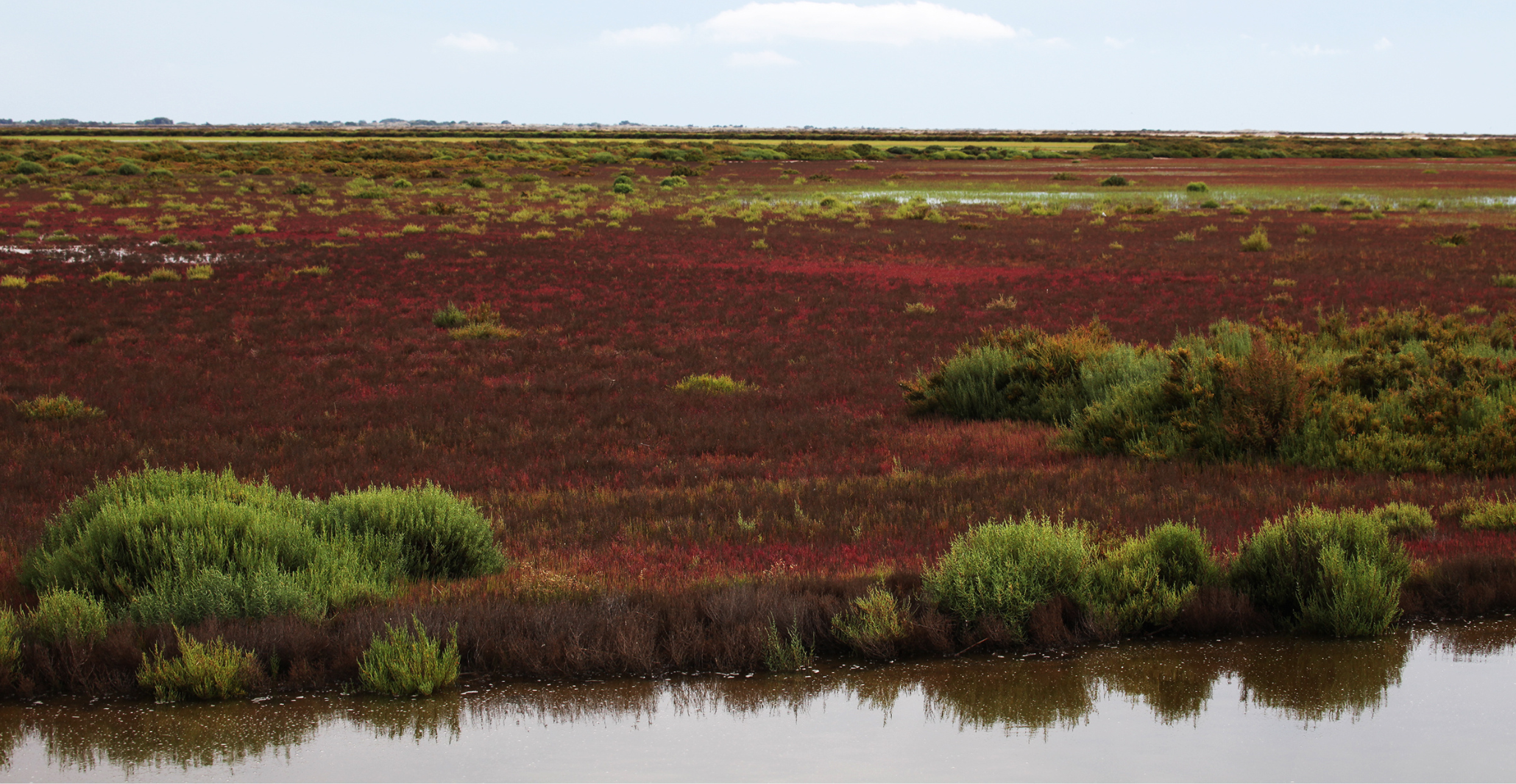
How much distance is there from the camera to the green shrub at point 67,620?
6.21 metres

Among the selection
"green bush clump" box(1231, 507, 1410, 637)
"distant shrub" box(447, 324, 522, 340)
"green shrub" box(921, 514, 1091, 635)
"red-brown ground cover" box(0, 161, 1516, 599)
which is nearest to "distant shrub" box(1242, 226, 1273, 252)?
"red-brown ground cover" box(0, 161, 1516, 599)

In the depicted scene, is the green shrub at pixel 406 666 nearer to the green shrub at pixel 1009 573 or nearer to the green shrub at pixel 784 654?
the green shrub at pixel 784 654

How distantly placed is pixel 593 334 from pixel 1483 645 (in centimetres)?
1635

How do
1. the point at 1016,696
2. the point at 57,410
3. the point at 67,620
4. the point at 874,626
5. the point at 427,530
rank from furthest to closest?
the point at 57,410 < the point at 427,530 < the point at 874,626 < the point at 67,620 < the point at 1016,696

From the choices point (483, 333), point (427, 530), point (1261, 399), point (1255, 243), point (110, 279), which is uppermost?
point (1255, 243)

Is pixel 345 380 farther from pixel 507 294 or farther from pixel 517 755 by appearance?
pixel 517 755

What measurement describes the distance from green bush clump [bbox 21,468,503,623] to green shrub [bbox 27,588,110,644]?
9.8 inches

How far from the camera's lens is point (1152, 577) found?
6863 millimetres

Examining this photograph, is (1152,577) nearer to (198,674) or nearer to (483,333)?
(198,674)

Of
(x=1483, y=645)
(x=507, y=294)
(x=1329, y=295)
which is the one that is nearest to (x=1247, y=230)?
(x=1329, y=295)

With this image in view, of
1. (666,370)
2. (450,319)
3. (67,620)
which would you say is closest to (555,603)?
(67,620)

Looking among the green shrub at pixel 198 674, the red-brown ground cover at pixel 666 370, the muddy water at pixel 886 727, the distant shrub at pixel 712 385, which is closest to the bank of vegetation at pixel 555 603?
the green shrub at pixel 198 674

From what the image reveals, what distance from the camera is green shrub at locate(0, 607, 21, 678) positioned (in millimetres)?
5934

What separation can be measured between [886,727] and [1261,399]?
7303 mm
